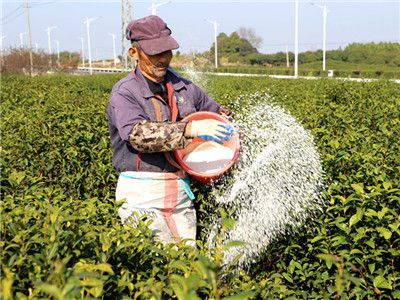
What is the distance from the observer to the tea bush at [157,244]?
1837 mm

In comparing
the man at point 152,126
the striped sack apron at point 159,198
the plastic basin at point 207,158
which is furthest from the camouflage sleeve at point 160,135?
the striped sack apron at point 159,198

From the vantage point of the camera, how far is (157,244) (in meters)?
2.54

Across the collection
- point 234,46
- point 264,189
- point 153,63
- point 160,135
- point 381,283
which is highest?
point 234,46

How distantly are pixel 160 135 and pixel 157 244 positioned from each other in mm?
712

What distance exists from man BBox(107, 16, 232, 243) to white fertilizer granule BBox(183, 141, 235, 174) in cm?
9

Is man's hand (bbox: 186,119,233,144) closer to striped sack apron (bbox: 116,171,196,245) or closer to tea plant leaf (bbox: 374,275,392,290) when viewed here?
striped sack apron (bbox: 116,171,196,245)

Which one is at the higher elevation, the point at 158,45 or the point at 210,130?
the point at 158,45

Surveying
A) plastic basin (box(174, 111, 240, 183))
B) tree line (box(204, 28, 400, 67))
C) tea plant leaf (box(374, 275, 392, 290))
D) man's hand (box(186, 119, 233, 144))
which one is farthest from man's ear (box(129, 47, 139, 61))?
tree line (box(204, 28, 400, 67))

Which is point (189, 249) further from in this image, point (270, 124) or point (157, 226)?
point (270, 124)

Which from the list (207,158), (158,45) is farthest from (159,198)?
(158,45)

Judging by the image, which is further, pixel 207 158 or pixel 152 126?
pixel 207 158

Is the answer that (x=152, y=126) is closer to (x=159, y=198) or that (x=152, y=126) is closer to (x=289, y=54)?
(x=159, y=198)

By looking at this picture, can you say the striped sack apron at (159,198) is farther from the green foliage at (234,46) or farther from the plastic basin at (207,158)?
the green foliage at (234,46)

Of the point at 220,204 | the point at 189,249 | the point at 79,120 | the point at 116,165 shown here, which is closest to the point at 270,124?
the point at 220,204
